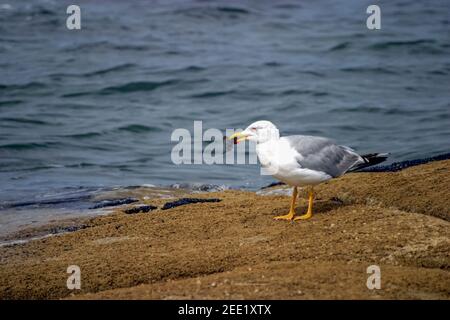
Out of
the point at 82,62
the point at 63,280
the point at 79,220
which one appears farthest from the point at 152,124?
the point at 63,280

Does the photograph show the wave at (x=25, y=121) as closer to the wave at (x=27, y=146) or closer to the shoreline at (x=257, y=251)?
the wave at (x=27, y=146)

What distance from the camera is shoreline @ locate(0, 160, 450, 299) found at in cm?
496

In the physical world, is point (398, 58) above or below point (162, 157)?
above

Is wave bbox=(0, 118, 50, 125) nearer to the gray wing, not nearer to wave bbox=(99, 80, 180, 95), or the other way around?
wave bbox=(99, 80, 180, 95)

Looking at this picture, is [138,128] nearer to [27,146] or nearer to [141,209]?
[27,146]

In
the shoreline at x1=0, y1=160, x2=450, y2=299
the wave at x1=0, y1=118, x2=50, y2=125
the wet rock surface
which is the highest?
the shoreline at x1=0, y1=160, x2=450, y2=299

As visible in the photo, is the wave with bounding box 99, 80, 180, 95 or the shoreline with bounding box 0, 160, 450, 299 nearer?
the shoreline with bounding box 0, 160, 450, 299

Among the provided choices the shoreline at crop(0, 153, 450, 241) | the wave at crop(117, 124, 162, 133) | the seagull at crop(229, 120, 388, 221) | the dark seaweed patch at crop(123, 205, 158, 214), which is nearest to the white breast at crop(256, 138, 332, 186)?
the seagull at crop(229, 120, 388, 221)

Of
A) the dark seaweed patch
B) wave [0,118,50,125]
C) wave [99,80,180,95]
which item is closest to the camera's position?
the dark seaweed patch

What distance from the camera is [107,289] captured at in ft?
17.7

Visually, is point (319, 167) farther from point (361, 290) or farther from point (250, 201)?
point (361, 290)

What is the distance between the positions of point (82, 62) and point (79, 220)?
11.8m

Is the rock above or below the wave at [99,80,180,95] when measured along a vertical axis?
below

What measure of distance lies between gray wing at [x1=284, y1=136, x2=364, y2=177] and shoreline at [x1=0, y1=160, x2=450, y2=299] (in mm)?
376
